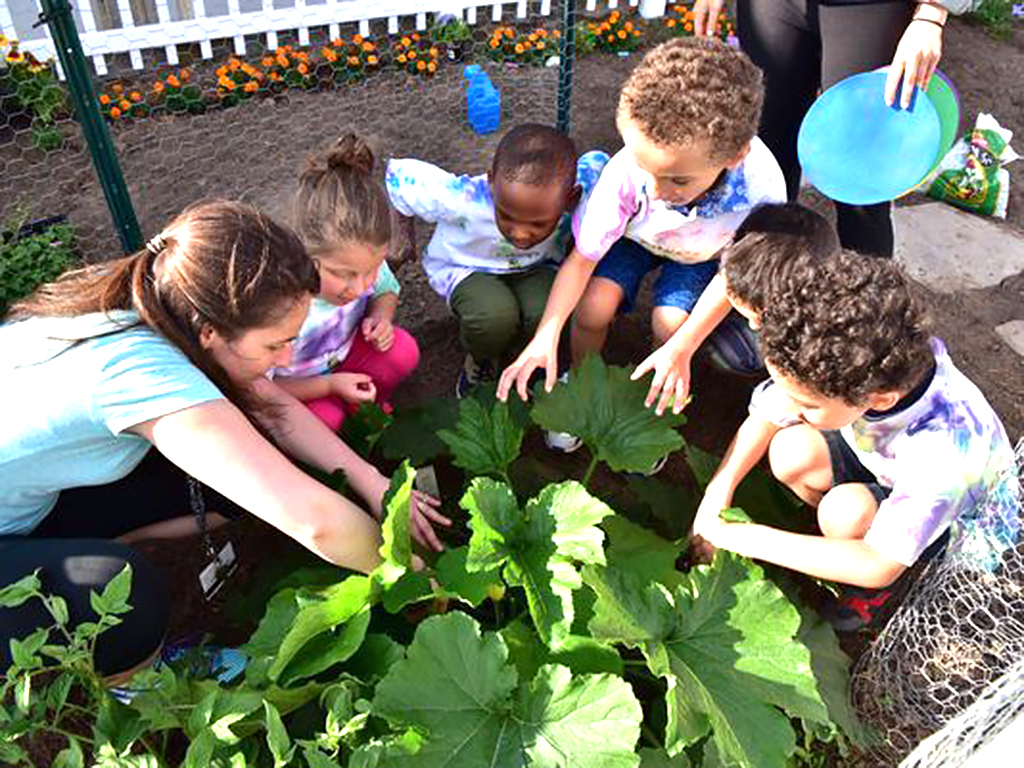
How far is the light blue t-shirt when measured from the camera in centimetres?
176

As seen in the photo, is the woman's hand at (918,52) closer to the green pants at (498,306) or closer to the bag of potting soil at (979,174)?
the green pants at (498,306)

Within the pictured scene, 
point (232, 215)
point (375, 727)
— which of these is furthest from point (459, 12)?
point (375, 727)

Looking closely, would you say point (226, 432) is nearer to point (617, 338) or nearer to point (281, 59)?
point (617, 338)

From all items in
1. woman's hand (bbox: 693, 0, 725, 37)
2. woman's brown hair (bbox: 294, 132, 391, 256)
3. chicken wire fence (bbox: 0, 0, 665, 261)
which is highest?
woman's hand (bbox: 693, 0, 725, 37)

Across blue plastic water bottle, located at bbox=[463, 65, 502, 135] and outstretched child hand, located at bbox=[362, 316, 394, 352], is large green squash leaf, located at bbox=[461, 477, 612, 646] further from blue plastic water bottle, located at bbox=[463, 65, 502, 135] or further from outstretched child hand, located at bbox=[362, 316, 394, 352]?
blue plastic water bottle, located at bbox=[463, 65, 502, 135]

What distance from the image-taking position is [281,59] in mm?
4566

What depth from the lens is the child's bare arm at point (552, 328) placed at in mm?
2354

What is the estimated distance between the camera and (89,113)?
2.75 metres

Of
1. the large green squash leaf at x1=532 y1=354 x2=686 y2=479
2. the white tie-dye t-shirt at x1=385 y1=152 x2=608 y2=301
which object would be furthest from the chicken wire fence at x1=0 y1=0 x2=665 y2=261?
the large green squash leaf at x1=532 y1=354 x2=686 y2=479

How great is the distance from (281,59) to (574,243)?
2.52 m

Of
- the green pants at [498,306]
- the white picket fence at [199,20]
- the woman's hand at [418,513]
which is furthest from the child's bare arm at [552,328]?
the white picket fence at [199,20]

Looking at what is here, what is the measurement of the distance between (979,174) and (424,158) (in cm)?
241

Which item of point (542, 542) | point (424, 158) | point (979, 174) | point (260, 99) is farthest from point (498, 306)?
point (979, 174)

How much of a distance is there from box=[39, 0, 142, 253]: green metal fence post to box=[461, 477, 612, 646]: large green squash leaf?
175cm
